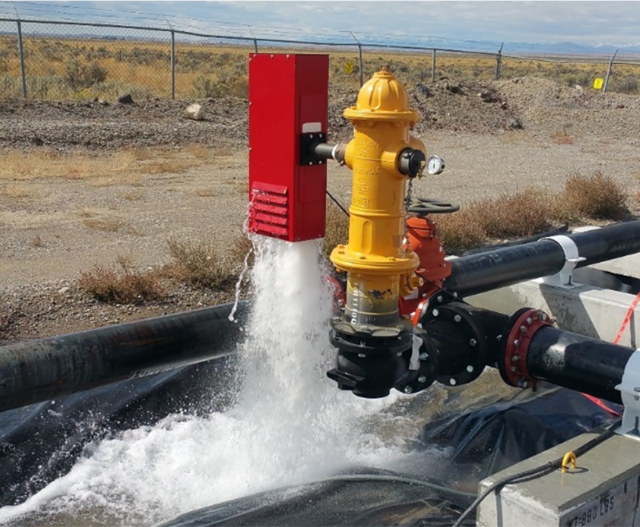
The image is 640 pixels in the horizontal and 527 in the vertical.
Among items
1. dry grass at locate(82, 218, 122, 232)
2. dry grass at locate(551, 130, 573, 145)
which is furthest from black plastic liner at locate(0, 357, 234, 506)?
dry grass at locate(551, 130, 573, 145)

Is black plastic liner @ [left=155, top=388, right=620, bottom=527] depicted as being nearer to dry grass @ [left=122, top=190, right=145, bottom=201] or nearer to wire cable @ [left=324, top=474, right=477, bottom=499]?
wire cable @ [left=324, top=474, right=477, bottom=499]

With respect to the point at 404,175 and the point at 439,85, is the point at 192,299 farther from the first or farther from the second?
the point at 439,85

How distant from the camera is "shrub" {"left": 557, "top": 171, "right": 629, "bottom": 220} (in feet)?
32.2

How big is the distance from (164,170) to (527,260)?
27.0 feet

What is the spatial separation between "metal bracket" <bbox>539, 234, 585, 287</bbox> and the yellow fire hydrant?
2.41 meters

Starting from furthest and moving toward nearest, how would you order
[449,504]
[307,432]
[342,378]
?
[307,432] → [449,504] → [342,378]

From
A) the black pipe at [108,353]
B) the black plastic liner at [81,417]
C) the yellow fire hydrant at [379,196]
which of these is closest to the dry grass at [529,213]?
the black plastic liner at [81,417]

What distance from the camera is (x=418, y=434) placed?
4.21 metres

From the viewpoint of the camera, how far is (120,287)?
5930 mm

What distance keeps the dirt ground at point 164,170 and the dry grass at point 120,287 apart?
0.08 metres

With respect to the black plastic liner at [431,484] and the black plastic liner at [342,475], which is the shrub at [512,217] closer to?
the black plastic liner at [342,475]

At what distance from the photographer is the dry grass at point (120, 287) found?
591 centimetres

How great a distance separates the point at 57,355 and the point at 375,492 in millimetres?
1426

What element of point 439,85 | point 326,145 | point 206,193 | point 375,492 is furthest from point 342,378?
point 439,85
